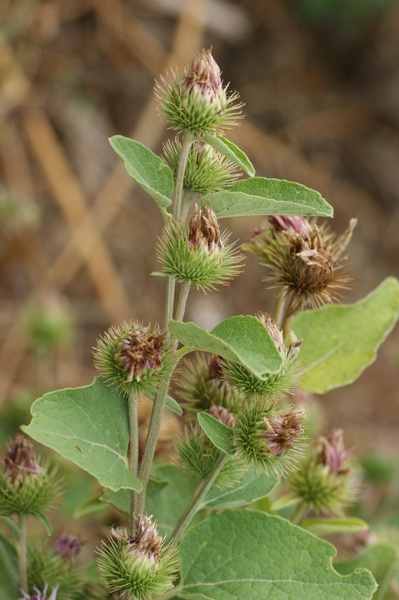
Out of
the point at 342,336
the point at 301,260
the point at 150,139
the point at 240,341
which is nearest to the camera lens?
the point at 240,341

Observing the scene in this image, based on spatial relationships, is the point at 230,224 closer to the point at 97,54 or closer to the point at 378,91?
the point at 97,54

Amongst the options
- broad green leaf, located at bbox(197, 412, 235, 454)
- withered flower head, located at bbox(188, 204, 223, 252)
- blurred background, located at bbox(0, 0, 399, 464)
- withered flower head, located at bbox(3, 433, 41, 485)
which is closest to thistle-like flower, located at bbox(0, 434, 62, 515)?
withered flower head, located at bbox(3, 433, 41, 485)

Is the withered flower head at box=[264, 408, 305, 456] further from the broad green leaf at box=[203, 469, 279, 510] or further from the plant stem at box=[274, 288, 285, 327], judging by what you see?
the plant stem at box=[274, 288, 285, 327]

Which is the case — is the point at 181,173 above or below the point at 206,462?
above

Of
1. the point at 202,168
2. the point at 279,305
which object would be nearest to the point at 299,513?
the point at 279,305

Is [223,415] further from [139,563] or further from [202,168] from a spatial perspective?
[202,168]

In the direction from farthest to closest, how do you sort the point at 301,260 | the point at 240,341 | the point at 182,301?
the point at 301,260
the point at 182,301
the point at 240,341

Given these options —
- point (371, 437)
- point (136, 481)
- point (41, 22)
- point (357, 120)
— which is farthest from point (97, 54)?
point (136, 481)
